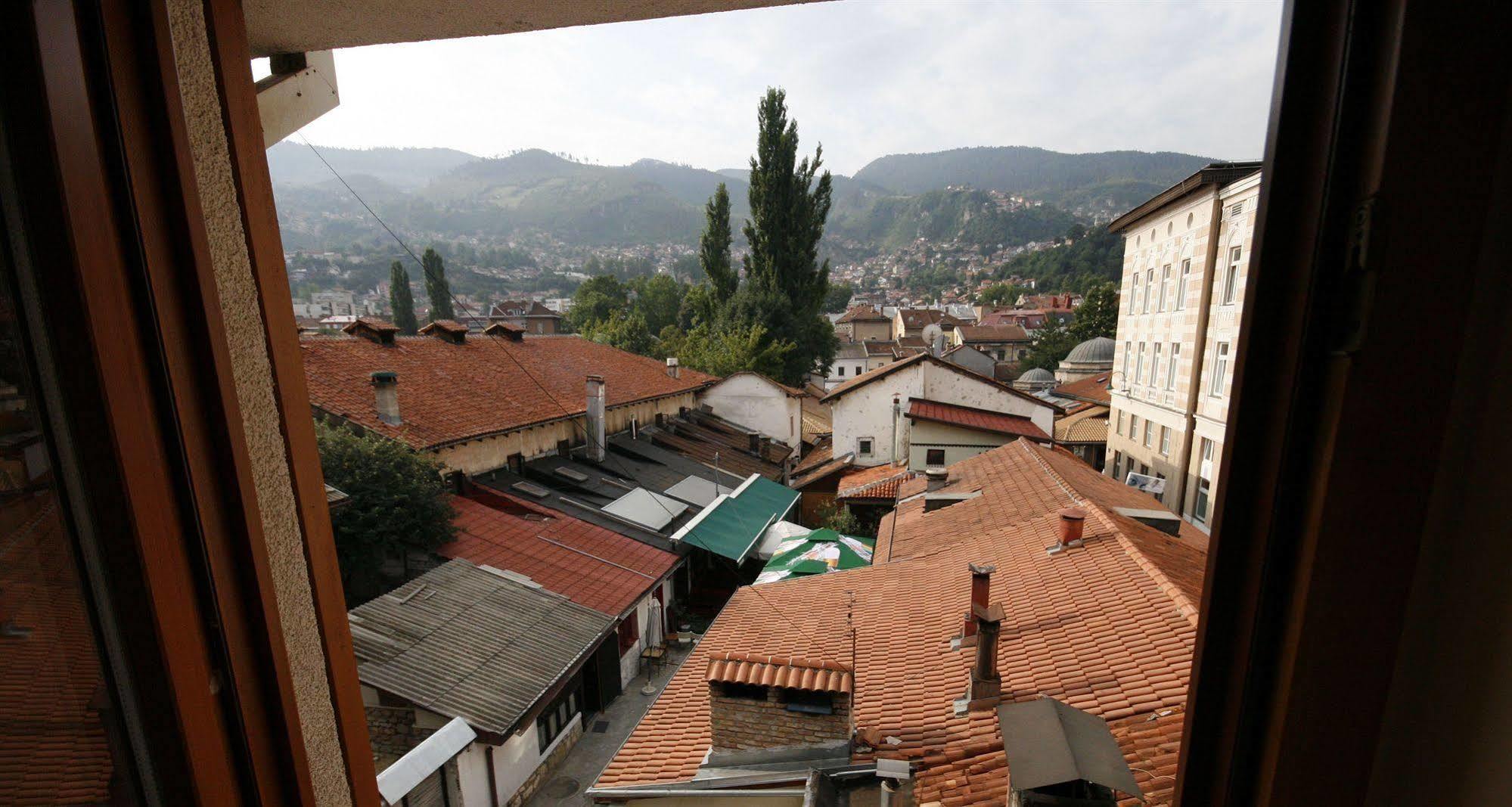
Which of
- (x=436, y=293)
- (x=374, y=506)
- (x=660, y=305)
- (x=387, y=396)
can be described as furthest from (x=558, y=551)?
(x=660, y=305)

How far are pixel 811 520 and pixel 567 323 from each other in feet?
155

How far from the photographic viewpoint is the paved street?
7488 millimetres

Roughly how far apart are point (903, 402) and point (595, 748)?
12.3 metres

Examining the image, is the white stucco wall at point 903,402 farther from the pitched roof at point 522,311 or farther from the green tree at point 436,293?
the pitched roof at point 522,311

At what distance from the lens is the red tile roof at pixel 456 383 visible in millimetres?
10867

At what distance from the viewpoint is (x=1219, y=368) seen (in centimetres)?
1073

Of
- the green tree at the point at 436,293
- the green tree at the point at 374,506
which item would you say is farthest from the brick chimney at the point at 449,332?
the green tree at the point at 436,293

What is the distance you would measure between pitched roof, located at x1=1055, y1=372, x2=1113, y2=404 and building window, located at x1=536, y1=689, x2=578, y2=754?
19454 millimetres

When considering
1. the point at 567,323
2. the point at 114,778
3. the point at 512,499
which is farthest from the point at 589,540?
the point at 567,323

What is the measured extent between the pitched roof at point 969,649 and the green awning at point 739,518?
365 centimetres

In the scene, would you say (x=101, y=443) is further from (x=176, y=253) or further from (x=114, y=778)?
(x=114, y=778)

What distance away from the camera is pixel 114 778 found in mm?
748

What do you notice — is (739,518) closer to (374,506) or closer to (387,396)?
(374,506)

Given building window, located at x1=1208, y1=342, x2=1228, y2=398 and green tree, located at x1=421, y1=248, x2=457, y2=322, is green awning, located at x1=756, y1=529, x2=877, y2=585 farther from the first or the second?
green tree, located at x1=421, y1=248, x2=457, y2=322
